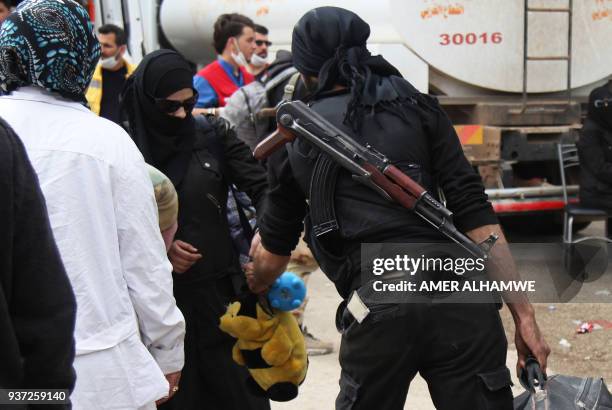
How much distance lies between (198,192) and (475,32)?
162 inches

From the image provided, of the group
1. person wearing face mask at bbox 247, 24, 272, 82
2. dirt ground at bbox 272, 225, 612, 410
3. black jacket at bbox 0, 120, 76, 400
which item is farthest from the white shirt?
person wearing face mask at bbox 247, 24, 272, 82

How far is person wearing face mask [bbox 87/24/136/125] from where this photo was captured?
6238mm

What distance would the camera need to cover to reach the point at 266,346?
3.10 meters

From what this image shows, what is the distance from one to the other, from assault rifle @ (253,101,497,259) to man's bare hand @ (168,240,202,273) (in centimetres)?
69

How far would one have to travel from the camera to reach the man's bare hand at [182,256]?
10.0 ft

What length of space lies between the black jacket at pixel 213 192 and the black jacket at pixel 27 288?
1.60 metres

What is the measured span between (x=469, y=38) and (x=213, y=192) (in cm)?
405

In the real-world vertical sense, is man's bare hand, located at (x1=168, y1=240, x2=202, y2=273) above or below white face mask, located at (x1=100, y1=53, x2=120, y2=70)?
above

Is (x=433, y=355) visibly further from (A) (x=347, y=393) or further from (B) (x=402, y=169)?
(B) (x=402, y=169)

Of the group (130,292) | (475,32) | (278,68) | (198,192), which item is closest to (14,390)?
(130,292)

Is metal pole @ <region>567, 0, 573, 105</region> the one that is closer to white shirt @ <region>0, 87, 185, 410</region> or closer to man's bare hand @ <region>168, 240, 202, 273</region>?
man's bare hand @ <region>168, 240, 202, 273</region>

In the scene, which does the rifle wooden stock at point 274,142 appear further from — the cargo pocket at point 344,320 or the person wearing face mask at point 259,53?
the person wearing face mask at point 259,53

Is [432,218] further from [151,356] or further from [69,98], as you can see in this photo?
[69,98]

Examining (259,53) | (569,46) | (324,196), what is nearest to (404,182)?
(324,196)
